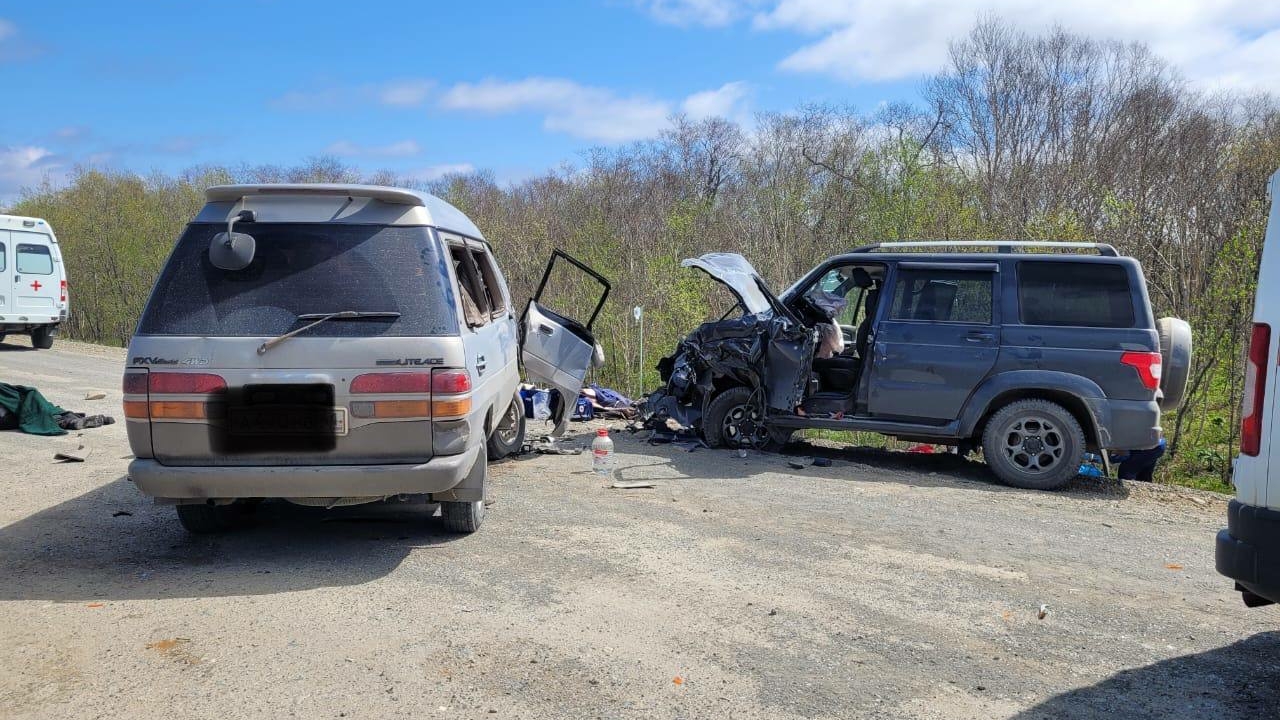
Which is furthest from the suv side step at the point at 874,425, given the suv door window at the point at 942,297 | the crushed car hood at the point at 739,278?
the crushed car hood at the point at 739,278

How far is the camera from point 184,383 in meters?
4.71

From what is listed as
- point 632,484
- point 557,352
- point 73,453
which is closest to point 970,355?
point 632,484

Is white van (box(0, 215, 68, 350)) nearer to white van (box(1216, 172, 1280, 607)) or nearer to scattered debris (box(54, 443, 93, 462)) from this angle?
scattered debris (box(54, 443, 93, 462))

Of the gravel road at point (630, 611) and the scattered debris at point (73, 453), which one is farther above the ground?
the scattered debris at point (73, 453)

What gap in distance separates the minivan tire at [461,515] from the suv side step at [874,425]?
12.9 ft

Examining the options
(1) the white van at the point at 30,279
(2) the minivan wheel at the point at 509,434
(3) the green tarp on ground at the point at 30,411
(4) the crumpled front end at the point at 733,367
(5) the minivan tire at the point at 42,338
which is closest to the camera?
(2) the minivan wheel at the point at 509,434

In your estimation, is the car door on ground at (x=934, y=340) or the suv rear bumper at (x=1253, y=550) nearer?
the suv rear bumper at (x=1253, y=550)

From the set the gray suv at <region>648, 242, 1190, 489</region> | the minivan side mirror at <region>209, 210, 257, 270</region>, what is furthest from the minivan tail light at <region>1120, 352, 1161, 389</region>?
the minivan side mirror at <region>209, 210, 257, 270</region>

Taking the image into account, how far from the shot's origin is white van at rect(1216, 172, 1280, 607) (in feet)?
10.4

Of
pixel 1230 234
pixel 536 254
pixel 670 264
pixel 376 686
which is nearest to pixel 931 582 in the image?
pixel 376 686

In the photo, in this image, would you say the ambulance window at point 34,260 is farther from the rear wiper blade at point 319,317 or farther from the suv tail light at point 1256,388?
the suv tail light at point 1256,388

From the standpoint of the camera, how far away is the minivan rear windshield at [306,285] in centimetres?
485

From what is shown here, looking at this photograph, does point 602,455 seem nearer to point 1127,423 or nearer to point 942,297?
point 942,297

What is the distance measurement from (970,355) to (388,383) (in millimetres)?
5385
